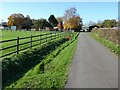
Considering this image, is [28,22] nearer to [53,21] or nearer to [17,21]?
[17,21]

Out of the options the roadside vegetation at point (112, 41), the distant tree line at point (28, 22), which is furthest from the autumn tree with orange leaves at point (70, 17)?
the roadside vegetation at point (112, 41)

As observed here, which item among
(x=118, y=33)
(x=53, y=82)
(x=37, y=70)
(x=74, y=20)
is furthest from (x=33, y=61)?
(x=74, y=20)

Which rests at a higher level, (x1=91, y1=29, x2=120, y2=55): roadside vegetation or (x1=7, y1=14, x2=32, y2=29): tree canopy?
(x1=7, y1=14, x2=32, y2=29): tree canopy

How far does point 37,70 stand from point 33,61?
319cm

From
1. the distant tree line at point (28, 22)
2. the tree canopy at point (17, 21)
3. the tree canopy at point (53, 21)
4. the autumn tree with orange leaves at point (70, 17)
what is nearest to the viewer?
the autumn tree with orange leaves at point (70, 17)

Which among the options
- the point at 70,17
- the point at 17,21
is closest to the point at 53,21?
the point at 17,21

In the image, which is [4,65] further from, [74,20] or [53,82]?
[74,20]

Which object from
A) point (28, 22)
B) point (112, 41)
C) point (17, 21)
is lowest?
point (112, 41)

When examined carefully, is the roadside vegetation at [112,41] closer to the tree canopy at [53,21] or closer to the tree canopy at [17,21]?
the tree canopy at [17,21]

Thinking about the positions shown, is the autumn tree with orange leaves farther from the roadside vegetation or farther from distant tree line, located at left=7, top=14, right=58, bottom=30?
the roadside vegetation

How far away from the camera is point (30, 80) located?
9219 millimetres

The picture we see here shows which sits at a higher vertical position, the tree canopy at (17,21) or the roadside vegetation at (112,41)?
the tree canopy at (17,21)

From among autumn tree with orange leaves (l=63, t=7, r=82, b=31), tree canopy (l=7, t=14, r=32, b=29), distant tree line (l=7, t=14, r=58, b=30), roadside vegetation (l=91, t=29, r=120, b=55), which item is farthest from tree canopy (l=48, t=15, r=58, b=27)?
roadside vegetation (l=91, t=29, r=120, b=55)

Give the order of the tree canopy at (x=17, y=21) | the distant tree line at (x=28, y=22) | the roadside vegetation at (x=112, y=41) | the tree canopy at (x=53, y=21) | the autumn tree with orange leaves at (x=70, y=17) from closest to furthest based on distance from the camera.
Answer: the roadside vegetation at (x=112, y=41)
the autumn tree with orange leaves at (x=70, y=17)
the distant tree line at (x=28, y=22)
the tree canopy at (x=17, y=21)
the tree canopy at (x=53, y=21)
